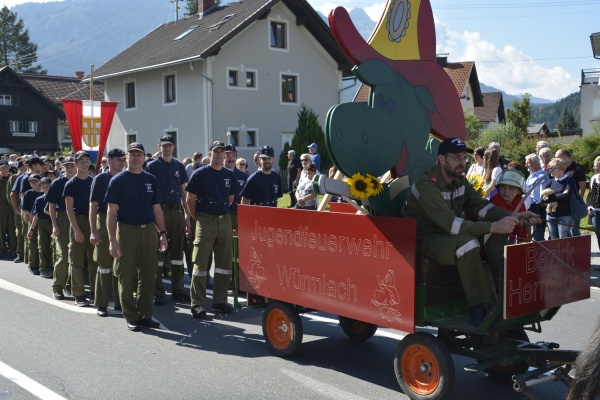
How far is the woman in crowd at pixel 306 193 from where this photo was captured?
10500 millimetres

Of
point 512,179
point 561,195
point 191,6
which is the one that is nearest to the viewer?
point 512,179

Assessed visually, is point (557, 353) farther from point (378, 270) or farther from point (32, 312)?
point (32, 312)

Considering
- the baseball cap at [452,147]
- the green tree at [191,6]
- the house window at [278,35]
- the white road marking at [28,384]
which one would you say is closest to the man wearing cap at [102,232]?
the white road marking at [28,384]

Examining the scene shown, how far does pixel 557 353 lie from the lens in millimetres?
4883

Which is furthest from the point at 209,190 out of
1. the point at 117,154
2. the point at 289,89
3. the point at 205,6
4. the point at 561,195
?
the point at 205,6

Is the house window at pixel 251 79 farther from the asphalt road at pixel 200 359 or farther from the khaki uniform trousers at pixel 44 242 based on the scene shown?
the asphalt road at pixel 200 359

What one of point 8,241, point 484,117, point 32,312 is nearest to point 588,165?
point 8,241

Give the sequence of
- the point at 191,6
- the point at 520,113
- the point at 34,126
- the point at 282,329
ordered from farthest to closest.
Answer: the point at 191,6 → the point at 34,126 → the point at 520,113 → the point at 282,329

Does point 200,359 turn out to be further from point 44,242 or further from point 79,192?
point 44,242

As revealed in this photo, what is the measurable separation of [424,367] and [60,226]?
21.7 feet

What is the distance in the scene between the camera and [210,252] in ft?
28.1

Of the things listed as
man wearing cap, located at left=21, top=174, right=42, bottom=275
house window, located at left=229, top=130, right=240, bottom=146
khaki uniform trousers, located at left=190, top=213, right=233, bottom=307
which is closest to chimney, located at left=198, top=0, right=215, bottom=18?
house window, located at left=229, top=130, right=240, bottom=146

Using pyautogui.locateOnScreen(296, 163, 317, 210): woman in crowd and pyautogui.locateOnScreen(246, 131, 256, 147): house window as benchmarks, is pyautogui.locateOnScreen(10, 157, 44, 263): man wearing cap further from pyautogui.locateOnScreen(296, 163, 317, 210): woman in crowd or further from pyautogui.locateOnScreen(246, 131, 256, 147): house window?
pyautogui.locateOnScreen(246, 131, 256, 147): house window

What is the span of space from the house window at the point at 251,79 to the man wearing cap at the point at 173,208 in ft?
80.0
